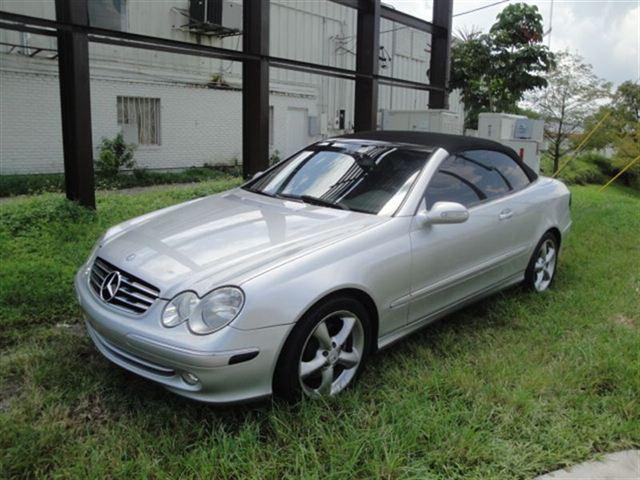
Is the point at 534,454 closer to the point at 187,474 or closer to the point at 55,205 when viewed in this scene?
the point at 187,474

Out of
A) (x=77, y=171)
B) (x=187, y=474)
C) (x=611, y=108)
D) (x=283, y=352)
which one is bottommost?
(x=187, y=474)

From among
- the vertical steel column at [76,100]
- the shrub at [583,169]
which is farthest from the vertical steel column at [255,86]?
the shrub at [583,169]

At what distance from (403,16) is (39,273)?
8073mm

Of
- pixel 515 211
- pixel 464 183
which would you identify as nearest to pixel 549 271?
pixel 515 211

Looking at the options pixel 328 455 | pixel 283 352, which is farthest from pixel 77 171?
pixel 328 455

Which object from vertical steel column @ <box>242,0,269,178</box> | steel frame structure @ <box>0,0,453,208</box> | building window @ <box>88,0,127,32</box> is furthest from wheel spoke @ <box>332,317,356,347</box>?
building window @ <box>88,0,127,32</box>

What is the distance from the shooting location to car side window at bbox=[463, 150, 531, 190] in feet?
14.6

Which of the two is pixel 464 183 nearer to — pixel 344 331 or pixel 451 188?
pixel 451 188

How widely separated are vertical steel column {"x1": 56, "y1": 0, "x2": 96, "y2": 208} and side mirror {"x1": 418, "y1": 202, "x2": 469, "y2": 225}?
4174 millimetres

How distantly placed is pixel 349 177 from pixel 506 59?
1361cm

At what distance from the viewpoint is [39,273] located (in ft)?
15.4

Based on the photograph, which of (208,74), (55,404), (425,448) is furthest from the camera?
(208,74)

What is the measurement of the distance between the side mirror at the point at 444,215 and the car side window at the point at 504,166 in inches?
37.1

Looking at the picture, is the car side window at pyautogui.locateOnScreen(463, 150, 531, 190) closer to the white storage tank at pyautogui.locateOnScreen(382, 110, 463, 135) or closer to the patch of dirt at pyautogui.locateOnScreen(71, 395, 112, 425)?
the patch of dirt at pyautogui.locateOnScreen(71, 395, 112, 425)
